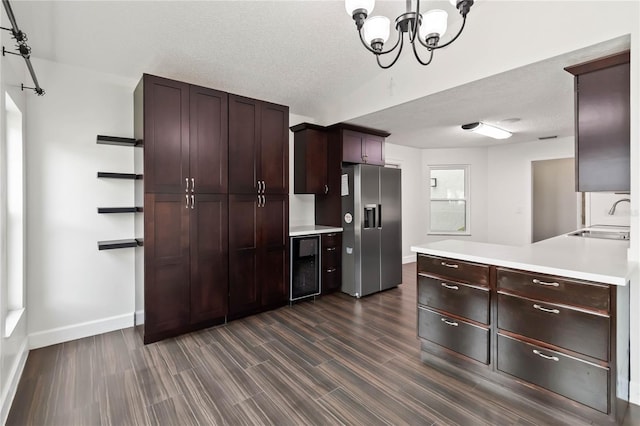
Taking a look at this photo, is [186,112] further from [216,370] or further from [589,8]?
[589,8]

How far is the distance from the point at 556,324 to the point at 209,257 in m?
2.91

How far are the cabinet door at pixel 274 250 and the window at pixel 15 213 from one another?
2069 mm

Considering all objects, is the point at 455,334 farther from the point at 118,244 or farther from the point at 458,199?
the point at 458,199

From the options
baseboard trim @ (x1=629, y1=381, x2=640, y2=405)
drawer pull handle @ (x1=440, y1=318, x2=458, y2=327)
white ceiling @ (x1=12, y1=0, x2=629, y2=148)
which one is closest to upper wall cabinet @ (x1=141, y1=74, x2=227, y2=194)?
white ceiling @ (x1=12, y1=0, x2=629, y2=148)

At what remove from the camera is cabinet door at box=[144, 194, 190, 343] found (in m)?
2.73

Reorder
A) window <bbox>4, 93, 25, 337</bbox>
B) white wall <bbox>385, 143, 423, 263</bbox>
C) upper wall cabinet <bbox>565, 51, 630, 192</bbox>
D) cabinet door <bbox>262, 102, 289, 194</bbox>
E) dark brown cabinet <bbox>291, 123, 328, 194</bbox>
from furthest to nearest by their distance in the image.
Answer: white wall <bbox>385, 143, 423, 263</bbox>, dark brown cabinet <bbox>291, 123, 328, 194</bbox>, cabinet door <bbox>262, 102, 289, 194</bbox>, window <bbox>4, 93, 25, 337</bbox>, upper wall cabinet <bbox>565, 51, 630, 192</bbox>

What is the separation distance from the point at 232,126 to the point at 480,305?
2883 millimetres

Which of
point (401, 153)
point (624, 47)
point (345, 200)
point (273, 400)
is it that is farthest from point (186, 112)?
point (401, 153)

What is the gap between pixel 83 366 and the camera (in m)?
2.40

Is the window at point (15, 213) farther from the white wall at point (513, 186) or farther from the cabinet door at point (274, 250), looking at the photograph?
the white wall at point (513, 186)

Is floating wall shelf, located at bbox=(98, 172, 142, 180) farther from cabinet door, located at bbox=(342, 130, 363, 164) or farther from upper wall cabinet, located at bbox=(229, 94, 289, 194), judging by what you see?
cabinet door, located at bbox=(342, 130, 363, 164)

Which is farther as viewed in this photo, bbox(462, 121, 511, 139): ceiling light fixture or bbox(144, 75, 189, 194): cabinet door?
bbox(462, 121, 511, 139): ceiling light fixture

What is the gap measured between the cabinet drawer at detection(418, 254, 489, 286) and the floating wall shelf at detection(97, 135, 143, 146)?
111 inches

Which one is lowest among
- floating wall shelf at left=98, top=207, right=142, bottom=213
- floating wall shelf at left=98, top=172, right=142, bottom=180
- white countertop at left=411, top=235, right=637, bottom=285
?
white countertop at left=411, top=235, right=637, bottom=285
